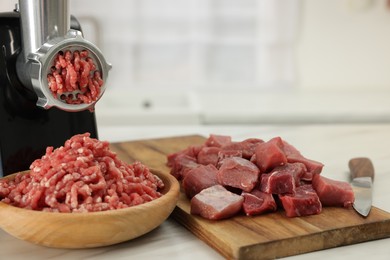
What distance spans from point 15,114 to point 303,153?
2.77ft

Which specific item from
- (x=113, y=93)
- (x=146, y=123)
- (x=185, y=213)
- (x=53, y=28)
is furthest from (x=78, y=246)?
(x=113, y=93)

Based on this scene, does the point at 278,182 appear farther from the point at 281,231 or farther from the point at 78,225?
the point at 78,225

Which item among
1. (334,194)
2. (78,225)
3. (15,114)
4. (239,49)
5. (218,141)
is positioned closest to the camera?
(78,225)

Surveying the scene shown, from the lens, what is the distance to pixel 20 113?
4.32ft

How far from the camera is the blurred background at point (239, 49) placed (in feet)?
11.1

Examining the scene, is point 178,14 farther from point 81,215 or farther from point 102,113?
point 81,215

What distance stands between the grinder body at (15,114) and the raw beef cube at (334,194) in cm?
61

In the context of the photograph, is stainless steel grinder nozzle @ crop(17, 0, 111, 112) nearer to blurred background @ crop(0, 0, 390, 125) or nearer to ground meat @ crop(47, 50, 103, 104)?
ground meat @ crop(47, 50, 103, 104)

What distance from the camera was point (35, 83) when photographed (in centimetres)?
116

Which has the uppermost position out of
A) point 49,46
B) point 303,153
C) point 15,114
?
point 49,46

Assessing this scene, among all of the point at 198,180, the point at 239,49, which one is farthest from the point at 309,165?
the point at 239,49

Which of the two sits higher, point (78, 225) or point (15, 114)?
point (15, 114)

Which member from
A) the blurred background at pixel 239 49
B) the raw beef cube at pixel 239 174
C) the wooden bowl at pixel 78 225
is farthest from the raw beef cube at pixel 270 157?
the blurred background at pixel 239 49

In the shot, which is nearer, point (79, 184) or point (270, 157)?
point (79, 184)
